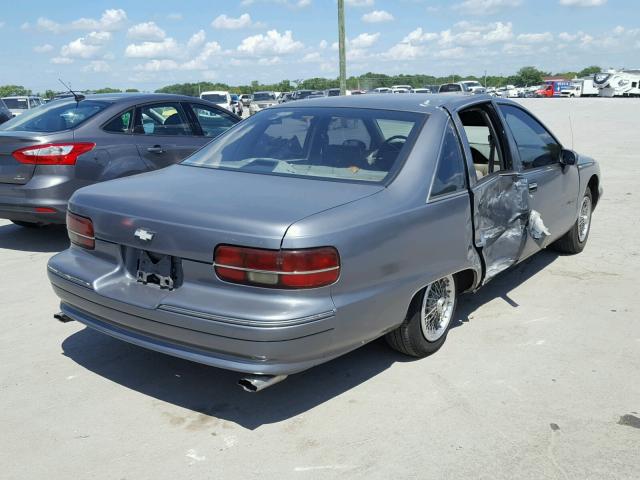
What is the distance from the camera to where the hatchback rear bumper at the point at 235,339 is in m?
2.97

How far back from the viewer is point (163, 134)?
739cm

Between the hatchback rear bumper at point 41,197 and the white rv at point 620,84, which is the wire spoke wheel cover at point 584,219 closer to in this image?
the hatchback rear bumper at point 41,197

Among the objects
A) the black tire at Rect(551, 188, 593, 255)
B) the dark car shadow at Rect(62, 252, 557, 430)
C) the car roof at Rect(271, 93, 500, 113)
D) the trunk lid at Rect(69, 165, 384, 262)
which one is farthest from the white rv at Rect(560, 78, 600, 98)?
the trunk lid at Rect(69, 165, 384, 262)

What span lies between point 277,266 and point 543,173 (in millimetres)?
3037

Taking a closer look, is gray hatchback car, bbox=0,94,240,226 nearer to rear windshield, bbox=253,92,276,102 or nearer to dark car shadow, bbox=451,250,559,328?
dark car shadow, bbox=451,250,559,328

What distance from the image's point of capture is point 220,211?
3.19 metres

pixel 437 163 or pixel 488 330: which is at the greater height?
pixel 437 163

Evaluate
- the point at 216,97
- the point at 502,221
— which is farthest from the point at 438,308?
the point at 216,97

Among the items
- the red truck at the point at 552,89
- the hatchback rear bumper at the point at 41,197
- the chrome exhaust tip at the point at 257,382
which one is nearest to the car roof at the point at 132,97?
the hatchback rear bumper at the point at 41,197

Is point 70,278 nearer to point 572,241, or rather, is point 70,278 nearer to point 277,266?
point 277,266

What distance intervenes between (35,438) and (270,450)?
1.16 m

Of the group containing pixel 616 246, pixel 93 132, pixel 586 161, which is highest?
pixel 93 132

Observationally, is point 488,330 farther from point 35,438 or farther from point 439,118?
point 35,438

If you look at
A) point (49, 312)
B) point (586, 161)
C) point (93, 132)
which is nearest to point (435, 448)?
point (49, 312)
